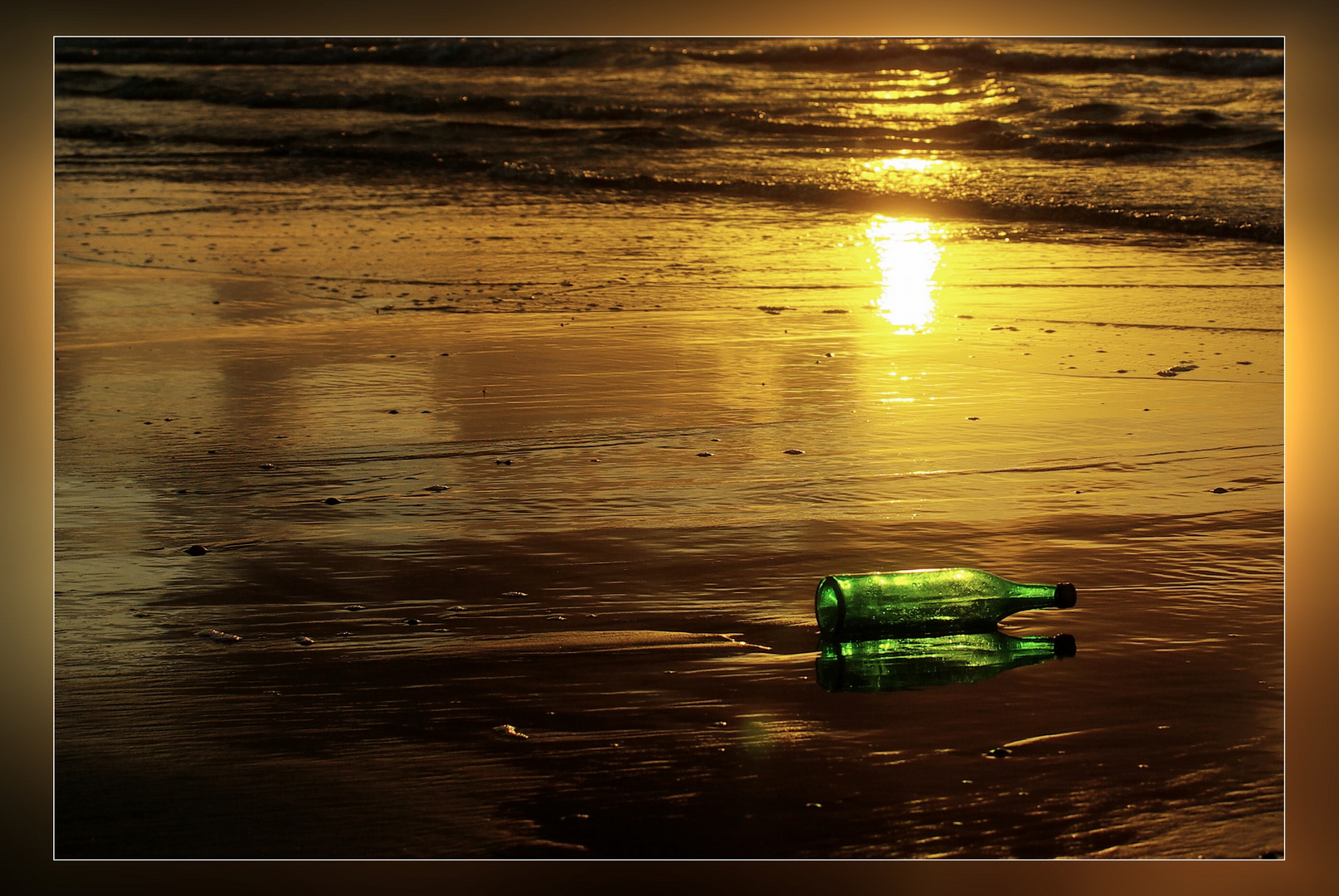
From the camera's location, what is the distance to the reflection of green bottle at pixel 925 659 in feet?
6.59

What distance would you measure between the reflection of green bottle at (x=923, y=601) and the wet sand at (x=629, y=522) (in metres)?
0.05

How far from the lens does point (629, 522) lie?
233 centimetres

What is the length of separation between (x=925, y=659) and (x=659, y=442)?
0.74 meters

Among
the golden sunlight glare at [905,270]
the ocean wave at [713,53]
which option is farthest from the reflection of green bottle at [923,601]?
the ocean wave at [713,53]

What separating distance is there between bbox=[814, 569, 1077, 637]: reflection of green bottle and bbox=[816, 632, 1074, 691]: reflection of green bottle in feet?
0.07

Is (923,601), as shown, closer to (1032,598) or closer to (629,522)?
(1032,598)

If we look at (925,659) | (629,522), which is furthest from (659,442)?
(925,659)

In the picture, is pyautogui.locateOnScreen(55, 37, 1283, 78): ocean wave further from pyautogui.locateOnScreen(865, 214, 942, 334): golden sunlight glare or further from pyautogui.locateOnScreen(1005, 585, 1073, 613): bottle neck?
pyautogui.locateOnScreen(1005, 585, 1073, 613): bottle neck

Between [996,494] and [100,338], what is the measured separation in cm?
182

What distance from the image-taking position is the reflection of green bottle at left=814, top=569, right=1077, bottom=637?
2076 mm
